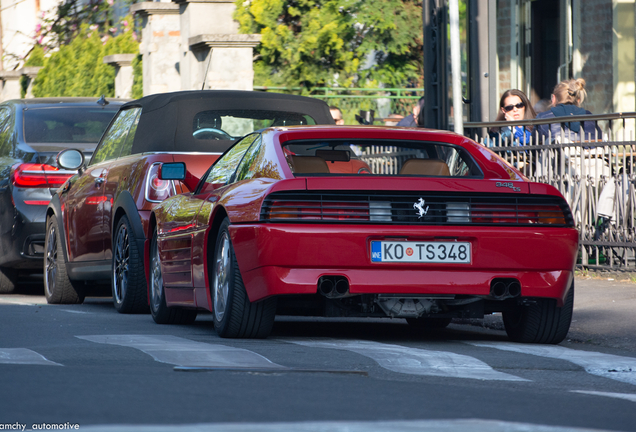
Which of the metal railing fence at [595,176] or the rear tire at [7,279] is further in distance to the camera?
the rear tire at [7,279]

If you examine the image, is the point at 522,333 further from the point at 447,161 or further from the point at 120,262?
the point at 120,262

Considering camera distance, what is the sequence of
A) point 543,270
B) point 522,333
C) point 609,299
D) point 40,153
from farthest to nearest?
point 40,153 → point 609,299 → point 522,333 → point 543,270

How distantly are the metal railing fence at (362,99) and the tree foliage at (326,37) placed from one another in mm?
359

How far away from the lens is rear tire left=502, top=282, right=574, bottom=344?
23.7 ft

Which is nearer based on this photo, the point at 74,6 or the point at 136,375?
the point at 136,375

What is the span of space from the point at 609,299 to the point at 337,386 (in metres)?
4.80

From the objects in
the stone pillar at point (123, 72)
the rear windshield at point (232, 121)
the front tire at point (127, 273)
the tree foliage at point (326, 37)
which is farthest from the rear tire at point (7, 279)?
the stone pillar at point (123, 72)

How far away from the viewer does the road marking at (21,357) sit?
580cm

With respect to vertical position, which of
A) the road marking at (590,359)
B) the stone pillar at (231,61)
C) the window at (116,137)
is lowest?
the road marking at (590,359)

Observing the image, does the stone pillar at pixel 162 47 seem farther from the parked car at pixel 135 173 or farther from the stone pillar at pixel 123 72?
the parked car at pixel 135 173

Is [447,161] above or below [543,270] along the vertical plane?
above

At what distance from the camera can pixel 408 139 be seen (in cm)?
743

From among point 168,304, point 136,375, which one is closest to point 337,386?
point 136,375

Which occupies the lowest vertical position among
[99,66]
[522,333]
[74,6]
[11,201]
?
[522,333]
